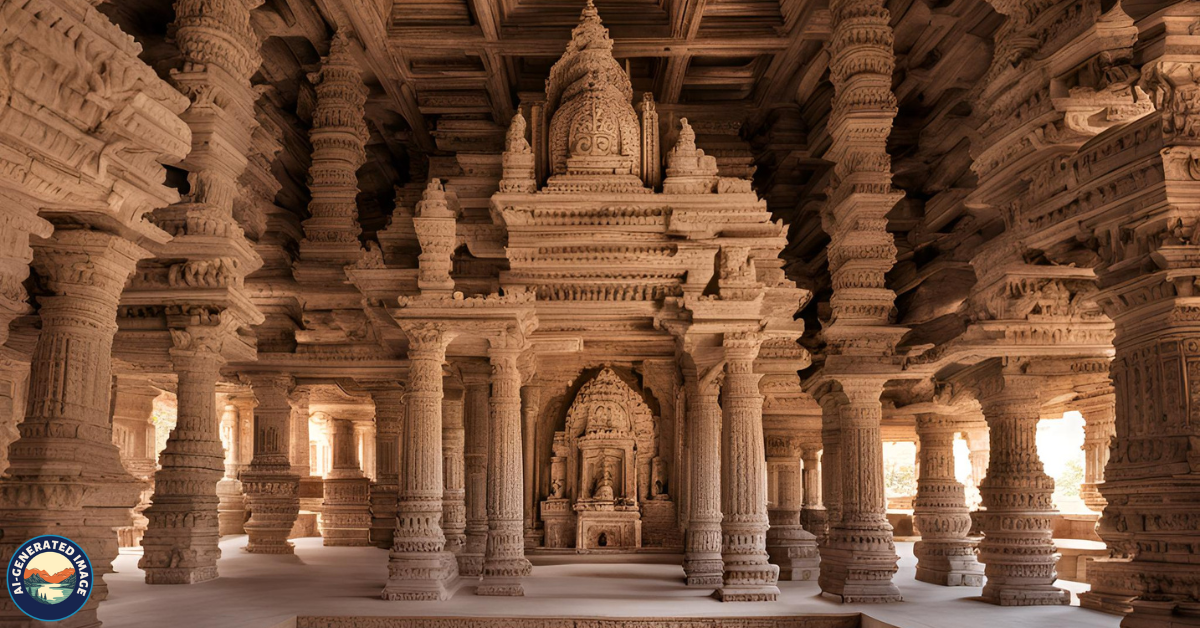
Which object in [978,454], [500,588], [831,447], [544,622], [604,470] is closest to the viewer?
[544,622]

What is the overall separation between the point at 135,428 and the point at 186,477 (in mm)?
11790

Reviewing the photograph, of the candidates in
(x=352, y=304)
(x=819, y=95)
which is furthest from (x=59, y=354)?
(x=819, y=95)

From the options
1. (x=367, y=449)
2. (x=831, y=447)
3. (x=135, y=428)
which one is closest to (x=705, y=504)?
(x=831, y=447)

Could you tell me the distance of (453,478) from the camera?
1500 centimetres

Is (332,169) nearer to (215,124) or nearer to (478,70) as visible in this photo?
(478,70)

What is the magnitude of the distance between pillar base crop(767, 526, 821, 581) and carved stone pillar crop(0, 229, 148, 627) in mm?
12022

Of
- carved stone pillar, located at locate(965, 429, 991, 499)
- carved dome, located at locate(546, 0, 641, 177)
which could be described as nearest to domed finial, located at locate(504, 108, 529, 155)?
carved dome, located at locate(546, 0, 641, 177)

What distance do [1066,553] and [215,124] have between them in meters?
16.3

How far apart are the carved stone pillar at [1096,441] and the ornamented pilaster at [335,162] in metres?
13.5

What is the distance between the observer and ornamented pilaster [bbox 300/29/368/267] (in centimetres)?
1656

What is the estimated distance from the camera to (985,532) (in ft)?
41.9

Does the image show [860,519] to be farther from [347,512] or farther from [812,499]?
[347,512]

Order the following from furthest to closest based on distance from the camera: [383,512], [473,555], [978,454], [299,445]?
[978,454] < [299,445] < [383,512] < [473,555]

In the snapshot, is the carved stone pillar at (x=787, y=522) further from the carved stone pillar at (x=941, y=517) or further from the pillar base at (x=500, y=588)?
the pillar base at (x=500, y=588)
